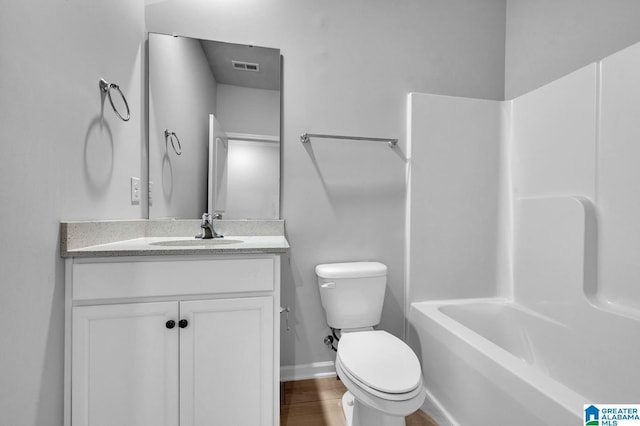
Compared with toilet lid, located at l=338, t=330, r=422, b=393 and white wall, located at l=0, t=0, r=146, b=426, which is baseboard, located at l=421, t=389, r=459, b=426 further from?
white wall, located at l=0, t=0, r=146, b=426

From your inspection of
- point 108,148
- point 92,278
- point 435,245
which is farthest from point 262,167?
point 435,245

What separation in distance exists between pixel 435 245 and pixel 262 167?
1174 millimetres

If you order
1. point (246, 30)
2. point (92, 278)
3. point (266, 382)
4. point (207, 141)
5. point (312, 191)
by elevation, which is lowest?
point (266, 382)

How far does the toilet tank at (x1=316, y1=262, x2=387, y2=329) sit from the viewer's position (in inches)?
60.3

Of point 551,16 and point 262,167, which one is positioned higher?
point 551,16

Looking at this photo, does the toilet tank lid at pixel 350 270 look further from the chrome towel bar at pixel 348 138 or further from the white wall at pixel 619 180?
the white wall at pixel 619 180

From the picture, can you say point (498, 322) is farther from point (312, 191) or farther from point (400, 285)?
point (312, 191)

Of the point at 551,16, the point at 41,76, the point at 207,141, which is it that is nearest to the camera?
the point at 41,76

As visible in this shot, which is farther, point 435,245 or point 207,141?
point 435,245

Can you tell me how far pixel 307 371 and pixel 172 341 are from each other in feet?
3.08

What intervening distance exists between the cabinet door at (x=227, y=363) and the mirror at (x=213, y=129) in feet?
2.11

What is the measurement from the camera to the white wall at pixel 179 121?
1542 millimetres

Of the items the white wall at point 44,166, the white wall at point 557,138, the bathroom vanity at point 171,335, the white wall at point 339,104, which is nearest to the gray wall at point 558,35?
the white wall at point 557,138

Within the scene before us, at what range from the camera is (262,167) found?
Answer: 1.62 meters
